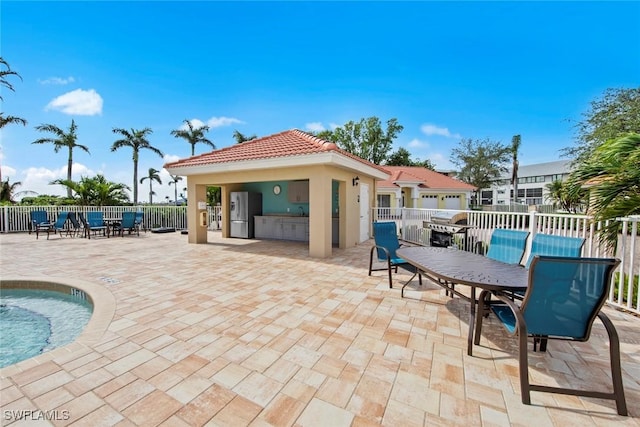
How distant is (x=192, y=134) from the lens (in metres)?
23.9

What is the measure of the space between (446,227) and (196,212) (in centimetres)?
871

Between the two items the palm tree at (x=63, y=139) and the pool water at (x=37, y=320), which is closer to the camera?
the pool water at (x=37, y=320)

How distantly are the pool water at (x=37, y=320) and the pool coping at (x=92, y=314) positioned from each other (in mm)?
137

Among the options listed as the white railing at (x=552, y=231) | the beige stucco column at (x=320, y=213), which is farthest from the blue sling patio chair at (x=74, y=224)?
the white railing at (x=552, y=231)

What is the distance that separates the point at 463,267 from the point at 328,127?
A: 29876 millimetres

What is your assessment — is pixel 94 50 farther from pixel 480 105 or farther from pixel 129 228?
pixel 480 105

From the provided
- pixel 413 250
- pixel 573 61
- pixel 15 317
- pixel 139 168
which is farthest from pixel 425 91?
pixel 139 168

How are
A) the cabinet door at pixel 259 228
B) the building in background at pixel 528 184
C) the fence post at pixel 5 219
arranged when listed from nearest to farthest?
the cabinet door at pixel 259 228 → the fence post at pixel 5 219 → the building in background at pixel 528 184

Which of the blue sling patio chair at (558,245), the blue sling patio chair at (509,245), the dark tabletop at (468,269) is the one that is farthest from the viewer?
the blue sling patio chair at (509,245)

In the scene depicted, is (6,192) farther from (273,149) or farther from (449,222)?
(449,222)

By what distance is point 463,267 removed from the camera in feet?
10.8

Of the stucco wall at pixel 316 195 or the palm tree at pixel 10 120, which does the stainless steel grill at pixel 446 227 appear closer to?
the stucco wall at pixel 316 195

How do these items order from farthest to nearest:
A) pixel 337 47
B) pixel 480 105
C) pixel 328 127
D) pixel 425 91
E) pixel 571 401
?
pixel 328 127 → pixel 480 105 → pixel 425 91 → pixel 337 47 → pixel 571 401

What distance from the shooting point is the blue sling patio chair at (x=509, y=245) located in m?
3.88
